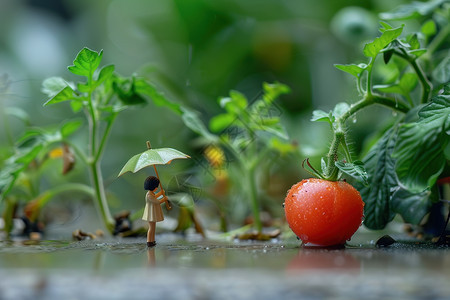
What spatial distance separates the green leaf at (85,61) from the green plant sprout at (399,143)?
32cm

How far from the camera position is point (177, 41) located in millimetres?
2057

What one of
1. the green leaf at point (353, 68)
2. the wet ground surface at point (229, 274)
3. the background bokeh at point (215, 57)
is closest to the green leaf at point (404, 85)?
the green leaf at point (353, 68)

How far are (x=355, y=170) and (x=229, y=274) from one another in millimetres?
241

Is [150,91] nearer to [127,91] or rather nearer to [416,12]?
[127,91]

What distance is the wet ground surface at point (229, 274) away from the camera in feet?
1.25

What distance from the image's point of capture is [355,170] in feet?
1.94

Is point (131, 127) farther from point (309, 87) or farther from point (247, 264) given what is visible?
point (247, 264)

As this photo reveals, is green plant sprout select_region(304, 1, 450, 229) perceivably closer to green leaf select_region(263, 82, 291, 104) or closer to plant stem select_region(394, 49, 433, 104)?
plant stem select_region(394, 49, 433, 104)

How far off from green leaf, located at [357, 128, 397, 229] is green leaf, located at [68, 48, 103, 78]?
1.42ft

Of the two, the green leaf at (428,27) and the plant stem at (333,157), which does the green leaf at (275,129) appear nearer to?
the plant stem at (333,157)

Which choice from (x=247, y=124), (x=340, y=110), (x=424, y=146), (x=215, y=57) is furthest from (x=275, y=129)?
(x=215, y=57)

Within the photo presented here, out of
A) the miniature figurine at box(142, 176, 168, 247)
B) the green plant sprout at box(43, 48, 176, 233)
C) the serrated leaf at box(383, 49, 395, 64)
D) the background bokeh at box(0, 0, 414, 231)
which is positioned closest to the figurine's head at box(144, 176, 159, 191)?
the miniature figurine at box(142, 176, 168, 247)

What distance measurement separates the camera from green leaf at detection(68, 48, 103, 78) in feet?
2.16

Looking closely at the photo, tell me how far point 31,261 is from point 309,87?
164cm
